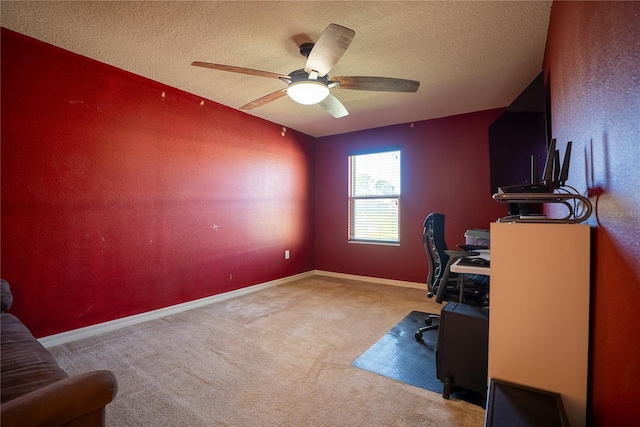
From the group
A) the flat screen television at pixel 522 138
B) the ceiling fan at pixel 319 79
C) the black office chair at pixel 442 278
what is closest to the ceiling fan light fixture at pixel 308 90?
the ceiling fan at pixel 319 79

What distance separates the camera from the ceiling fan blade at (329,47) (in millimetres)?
1699

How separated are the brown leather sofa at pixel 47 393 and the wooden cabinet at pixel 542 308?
156cm

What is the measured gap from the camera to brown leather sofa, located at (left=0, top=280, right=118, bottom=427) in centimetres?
79

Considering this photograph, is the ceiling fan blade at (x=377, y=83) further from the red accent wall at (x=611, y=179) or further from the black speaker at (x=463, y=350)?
the black speaker at (x=463, y=350)

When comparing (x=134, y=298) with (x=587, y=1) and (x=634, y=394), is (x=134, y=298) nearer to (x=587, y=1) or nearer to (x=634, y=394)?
(x=634, y=394)

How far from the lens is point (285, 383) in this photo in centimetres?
183

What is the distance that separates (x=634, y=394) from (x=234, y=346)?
2.29 m

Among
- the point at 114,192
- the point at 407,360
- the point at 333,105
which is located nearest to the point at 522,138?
the point at 333,105

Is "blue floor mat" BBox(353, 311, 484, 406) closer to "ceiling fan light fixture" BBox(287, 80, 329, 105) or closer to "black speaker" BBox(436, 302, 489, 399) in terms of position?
"black speaker" BBox(436, 302, 489, 399)

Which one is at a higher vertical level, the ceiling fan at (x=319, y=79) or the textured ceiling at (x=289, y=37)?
the textured ceiling at (x=289, y=37)

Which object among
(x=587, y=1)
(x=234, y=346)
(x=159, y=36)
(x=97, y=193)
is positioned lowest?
(x=234, y=346)

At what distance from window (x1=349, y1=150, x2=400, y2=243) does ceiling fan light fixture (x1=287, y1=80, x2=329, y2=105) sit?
251 cm

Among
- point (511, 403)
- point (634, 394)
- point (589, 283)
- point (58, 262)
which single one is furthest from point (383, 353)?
point (58, 262)

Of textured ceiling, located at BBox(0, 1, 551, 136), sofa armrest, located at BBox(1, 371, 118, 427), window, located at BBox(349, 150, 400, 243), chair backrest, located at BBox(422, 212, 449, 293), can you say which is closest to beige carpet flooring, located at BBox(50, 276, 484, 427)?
chair backrest, located at BBox(422, 212, 449, 293)
